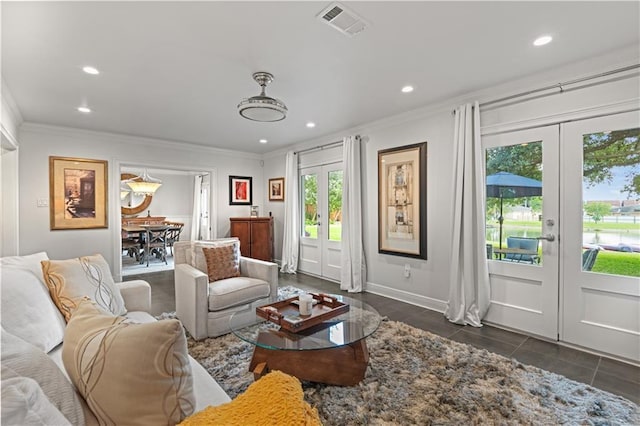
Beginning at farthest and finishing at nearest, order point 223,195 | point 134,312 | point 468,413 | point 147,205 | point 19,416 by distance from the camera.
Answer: point 147,205
point 223,195
point 134,312
point 468,413
point 19,416

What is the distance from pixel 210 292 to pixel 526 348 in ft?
9.71

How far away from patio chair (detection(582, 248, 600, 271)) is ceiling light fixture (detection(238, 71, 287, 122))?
9.87ft

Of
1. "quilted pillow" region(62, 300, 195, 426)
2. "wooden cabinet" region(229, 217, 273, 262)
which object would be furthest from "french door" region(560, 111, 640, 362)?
"wooden cabinet" region(229, 217, 273, 262)

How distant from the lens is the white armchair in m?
2.73

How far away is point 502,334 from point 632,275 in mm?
1146

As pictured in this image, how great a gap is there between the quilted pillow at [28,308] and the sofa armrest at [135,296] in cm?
58

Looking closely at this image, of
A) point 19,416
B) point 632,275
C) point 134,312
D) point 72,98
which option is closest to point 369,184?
point 632,275

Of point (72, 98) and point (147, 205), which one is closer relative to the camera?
point (72, 98)

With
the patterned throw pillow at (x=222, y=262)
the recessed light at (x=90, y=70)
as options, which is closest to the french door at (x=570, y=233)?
the patterned throw pillow at (x=222, y=262)

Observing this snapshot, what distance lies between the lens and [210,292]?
2834mm

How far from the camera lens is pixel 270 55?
2410mm

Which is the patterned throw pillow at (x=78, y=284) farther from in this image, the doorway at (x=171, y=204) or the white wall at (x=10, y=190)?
the doorway at (x=171, y=204)

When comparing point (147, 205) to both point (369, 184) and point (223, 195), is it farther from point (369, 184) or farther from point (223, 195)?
point (369, 184)

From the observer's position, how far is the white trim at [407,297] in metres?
3.59
